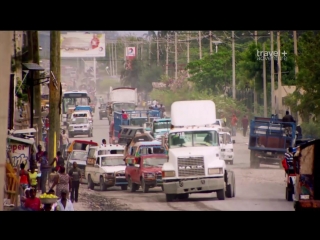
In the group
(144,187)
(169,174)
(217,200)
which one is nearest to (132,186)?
(144,187)

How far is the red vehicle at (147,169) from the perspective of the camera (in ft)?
96.2

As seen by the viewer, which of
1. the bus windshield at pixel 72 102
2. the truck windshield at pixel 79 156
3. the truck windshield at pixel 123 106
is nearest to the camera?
the truck windshield at pixel 79 156

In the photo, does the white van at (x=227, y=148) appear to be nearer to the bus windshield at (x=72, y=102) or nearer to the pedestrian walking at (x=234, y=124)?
the pedestrian walking at (x=234, y=124)

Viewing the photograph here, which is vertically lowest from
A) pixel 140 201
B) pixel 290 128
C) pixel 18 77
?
pixel 140 201

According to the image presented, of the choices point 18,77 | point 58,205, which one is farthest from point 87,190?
point 58,205

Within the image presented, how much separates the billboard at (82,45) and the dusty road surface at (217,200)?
18696 millimetres

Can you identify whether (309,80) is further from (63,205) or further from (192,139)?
(63,205)

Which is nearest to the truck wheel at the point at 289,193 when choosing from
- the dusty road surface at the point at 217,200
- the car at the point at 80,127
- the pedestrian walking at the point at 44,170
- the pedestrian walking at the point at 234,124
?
the dusty road surface at the point at 217,200

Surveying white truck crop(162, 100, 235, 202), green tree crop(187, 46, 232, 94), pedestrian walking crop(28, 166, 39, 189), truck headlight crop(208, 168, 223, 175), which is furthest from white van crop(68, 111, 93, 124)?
truck headlight crop(208, 168, 223, 175)

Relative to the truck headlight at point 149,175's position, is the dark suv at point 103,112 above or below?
above

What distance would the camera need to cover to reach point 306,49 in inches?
1544

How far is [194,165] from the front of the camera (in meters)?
26.3

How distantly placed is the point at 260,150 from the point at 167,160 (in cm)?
869
